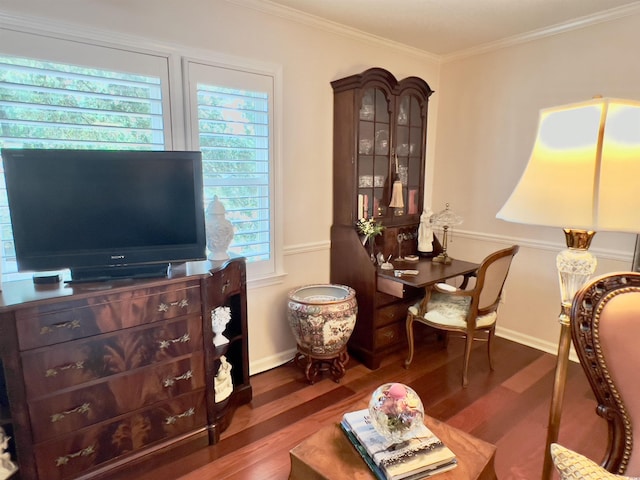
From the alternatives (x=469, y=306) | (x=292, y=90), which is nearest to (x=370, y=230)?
(x=469, y=306)

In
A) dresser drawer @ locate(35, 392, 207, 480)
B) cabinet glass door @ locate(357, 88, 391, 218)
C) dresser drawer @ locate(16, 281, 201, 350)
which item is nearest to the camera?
dresser drawer @ locate(16, 281, 201, 350)

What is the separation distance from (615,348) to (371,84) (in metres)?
2.25

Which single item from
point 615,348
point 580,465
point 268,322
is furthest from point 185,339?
point 615,348

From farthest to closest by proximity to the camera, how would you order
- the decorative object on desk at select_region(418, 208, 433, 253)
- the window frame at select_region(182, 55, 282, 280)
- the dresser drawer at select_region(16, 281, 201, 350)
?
the decorative object on desk at select_region(418, 208, 433, 253) < the window frame at select_region(182, 55, 282, 280) < the dresser drawer at select_region(16, 281, 201, 350)

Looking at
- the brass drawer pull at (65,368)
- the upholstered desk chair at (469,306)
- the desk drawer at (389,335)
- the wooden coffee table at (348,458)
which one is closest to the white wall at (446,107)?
the desk drawer at (389,335)

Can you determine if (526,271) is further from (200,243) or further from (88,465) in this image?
(88,465)

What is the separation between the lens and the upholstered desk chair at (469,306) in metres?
2.56

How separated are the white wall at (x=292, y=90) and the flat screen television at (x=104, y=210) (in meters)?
0.78

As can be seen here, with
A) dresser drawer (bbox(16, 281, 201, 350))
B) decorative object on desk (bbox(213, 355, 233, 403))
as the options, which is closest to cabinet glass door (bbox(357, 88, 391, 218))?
decorative object on desk (bbox(213, 355, 233, 403))

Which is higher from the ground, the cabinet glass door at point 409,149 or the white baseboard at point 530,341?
the cabinet glass door at point 409,149

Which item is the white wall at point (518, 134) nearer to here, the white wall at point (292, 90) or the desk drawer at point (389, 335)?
the white wall at point (292, 90)

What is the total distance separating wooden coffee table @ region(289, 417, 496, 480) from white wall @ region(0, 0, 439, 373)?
4.64 ft

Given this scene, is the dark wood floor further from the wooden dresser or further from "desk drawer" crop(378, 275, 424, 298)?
"desk drawer" crop(378, 275, 424, 298)

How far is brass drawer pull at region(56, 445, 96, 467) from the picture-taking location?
5.53ft
